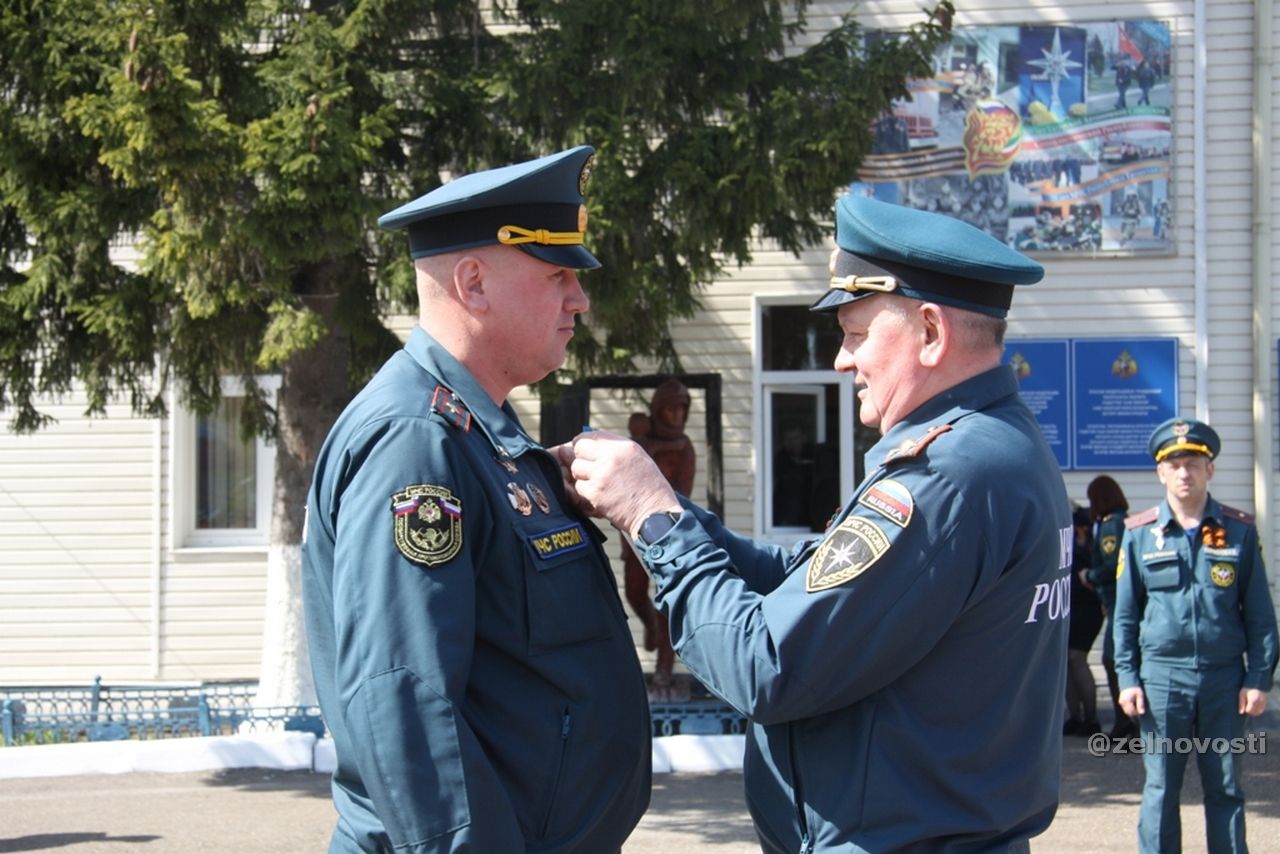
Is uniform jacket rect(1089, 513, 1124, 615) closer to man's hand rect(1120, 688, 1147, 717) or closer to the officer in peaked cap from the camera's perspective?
man's hand rect(1120, 688, 1147, 717)

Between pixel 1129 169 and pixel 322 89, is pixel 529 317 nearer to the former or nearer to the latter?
pixel 322 89

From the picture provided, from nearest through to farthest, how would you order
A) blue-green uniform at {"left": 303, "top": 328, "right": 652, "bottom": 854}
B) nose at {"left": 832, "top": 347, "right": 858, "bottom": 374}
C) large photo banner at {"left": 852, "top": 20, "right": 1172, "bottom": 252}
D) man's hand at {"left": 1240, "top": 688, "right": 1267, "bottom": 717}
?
blue-green uniform at {"left": 303, "top": 328, "right": 652, "bottom": 854}
nose at {"left": 832, "top": 347, "right": 858, "bottom": 374}
man's hand at {"left": 1240, "top": 688, "right": 1267, "bottom": 717}
large photo banner at {"left": 852, "top": 20, "right": 1172, "bottom": 252}

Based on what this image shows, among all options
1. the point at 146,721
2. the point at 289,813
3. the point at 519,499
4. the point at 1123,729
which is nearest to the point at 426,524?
the point at 519,499

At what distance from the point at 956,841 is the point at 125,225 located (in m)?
6.87

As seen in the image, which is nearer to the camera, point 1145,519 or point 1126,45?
point 1145,519

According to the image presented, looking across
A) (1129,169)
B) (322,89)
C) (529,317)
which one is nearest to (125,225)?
(322,89)

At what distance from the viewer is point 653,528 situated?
2.50 meters

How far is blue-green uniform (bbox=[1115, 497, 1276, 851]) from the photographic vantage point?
6.02 metres

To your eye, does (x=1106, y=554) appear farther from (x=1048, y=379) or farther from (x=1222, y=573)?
(x=1222, y=573)

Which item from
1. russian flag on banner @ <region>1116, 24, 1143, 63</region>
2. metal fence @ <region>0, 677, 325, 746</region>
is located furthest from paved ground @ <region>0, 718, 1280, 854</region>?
russian flag on banner @ <region>1116, 24, 1143, 63</region>

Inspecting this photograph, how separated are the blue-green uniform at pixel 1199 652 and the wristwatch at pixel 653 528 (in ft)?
14.5

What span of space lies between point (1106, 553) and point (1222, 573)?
3002 millimetres

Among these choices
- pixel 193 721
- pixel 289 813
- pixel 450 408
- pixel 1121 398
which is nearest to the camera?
pixel 450 408

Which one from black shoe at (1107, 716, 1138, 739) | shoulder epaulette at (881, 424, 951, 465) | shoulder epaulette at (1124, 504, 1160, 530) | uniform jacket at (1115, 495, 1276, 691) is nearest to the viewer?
shoulder epaulette at (881, 424, 951, 465)
